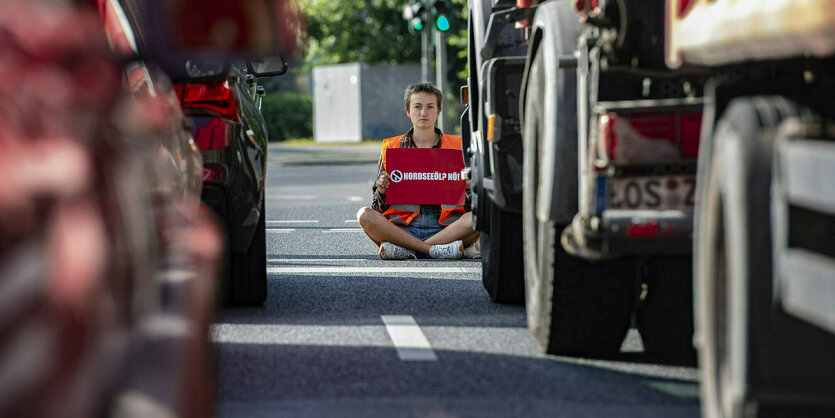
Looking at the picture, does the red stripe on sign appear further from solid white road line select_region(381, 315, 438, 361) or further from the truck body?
solid white road line select_region(381, 315, 438, 361)

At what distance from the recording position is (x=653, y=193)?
451 cm

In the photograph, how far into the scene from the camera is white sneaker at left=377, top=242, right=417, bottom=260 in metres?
10.6

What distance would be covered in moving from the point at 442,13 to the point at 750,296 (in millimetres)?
19855

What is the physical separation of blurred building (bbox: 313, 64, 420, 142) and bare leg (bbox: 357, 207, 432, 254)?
38.7 metres

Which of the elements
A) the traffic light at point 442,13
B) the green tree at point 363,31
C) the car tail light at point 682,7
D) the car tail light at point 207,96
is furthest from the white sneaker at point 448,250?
the green tree at point 363,31

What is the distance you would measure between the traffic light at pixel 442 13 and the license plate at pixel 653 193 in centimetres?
1857

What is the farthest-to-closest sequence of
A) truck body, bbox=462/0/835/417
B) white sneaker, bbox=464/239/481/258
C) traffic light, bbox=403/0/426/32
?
traffic light, bbox=403/0/426/32
white sneaker, bbox=464/239/481/258
truck body, bbox=462/0/835/417

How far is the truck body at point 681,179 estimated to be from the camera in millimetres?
3229

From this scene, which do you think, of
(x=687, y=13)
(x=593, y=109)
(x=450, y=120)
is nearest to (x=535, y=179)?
(x=593, y=109)

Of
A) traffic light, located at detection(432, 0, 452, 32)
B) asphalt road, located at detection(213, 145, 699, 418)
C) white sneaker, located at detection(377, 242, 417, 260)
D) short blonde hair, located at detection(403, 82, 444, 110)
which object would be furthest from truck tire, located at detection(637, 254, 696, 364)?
traffic light, located at detection(432, 0, 452, 32)

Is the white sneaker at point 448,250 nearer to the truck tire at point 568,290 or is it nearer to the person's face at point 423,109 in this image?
the person's face at point 423,109

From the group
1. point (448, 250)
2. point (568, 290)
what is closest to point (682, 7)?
point (568, 290)

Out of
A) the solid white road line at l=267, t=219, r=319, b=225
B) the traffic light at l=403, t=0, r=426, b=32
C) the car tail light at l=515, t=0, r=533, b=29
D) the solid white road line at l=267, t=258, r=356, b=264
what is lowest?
the solid white road line at l=267, t=219, r=319, b=225

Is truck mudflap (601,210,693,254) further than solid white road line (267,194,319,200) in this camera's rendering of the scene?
No
